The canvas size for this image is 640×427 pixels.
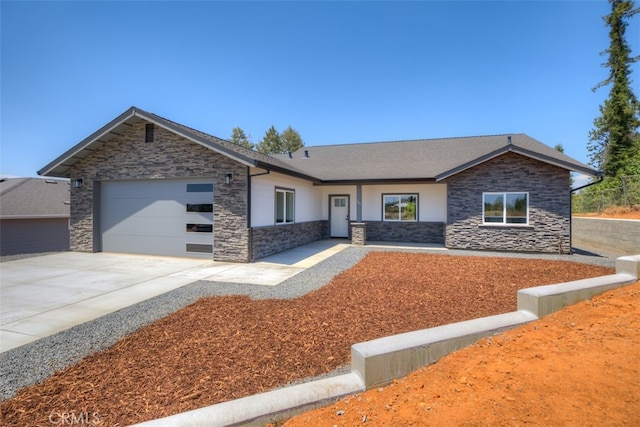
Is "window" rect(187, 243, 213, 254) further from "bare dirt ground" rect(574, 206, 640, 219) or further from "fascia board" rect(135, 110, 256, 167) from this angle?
"bare dirt ground" rect(574, 206, 640, 219)

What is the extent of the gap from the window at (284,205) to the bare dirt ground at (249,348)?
5.53 m

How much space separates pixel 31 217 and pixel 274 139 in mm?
32810

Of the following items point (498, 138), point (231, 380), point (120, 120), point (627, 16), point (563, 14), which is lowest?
point (231, 380)

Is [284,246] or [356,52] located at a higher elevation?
[356,52]

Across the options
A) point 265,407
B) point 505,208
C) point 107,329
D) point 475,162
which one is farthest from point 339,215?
point 265,407

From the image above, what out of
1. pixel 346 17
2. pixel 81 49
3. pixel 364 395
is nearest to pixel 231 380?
pixel 364 395

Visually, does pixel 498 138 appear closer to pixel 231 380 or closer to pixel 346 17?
pixel 346 17

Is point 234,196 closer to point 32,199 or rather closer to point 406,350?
point 406,350

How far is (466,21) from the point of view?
10.8 meters

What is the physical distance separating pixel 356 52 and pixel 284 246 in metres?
9.57

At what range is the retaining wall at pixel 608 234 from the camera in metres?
10.3

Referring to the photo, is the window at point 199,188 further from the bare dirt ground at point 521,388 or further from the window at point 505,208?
the window at point 505,208

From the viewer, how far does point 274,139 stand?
44219 mm

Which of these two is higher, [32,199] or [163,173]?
[163,173]
